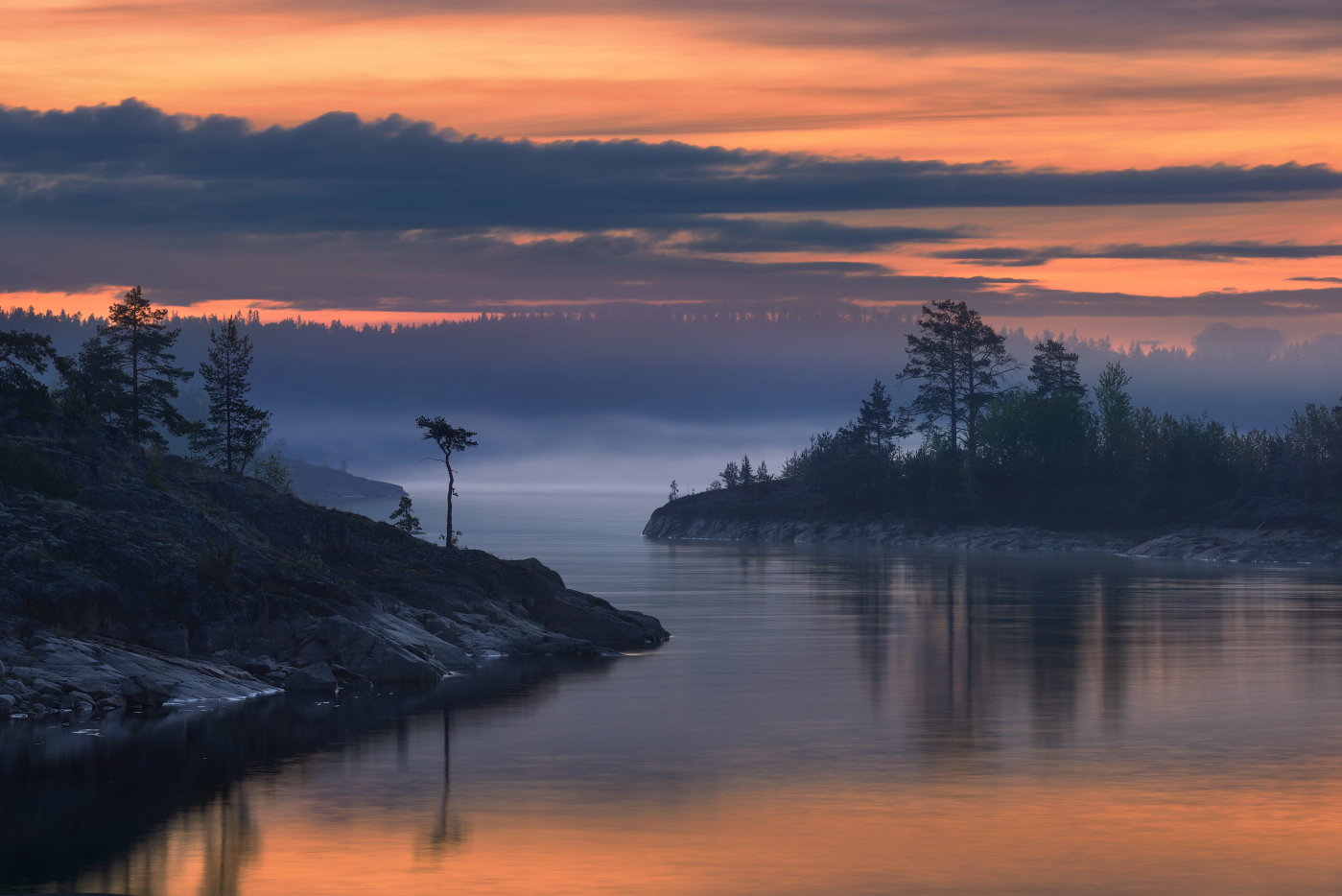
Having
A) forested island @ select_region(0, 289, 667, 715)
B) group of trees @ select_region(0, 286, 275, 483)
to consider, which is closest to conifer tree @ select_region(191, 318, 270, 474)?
group of trees @ select_region(0, 286, 275, 483)

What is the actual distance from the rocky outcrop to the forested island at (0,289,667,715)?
0.07 m

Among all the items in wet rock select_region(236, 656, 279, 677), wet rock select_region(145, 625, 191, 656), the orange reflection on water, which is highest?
wet rock select_region(145, 625, 191, 656)

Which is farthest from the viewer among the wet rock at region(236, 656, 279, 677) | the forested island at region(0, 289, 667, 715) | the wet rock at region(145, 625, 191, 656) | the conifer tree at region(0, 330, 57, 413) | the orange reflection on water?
the conifer tree at region(0, 330, 57, 413)

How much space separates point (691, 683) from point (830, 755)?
668 inches

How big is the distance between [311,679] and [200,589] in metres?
Answer: 5.23

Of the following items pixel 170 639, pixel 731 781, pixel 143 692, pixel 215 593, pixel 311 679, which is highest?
pixel 215 593

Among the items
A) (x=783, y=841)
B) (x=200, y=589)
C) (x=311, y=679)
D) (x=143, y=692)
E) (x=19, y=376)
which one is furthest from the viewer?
(x=19, y=376)

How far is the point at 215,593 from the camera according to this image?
168 feet

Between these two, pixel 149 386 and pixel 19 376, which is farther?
pixel 149 386

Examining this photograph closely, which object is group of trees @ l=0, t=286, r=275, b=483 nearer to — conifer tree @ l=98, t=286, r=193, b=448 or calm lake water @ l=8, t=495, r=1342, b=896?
conifer tree @ l=98, t=286, r=193, b=448

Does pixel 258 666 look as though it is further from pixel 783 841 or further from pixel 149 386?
Answer: pixel 149 386

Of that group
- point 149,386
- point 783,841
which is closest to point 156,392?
point 149,386

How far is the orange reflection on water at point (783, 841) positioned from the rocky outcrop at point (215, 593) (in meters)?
14.1

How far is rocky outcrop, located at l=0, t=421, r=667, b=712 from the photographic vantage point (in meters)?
46.6
